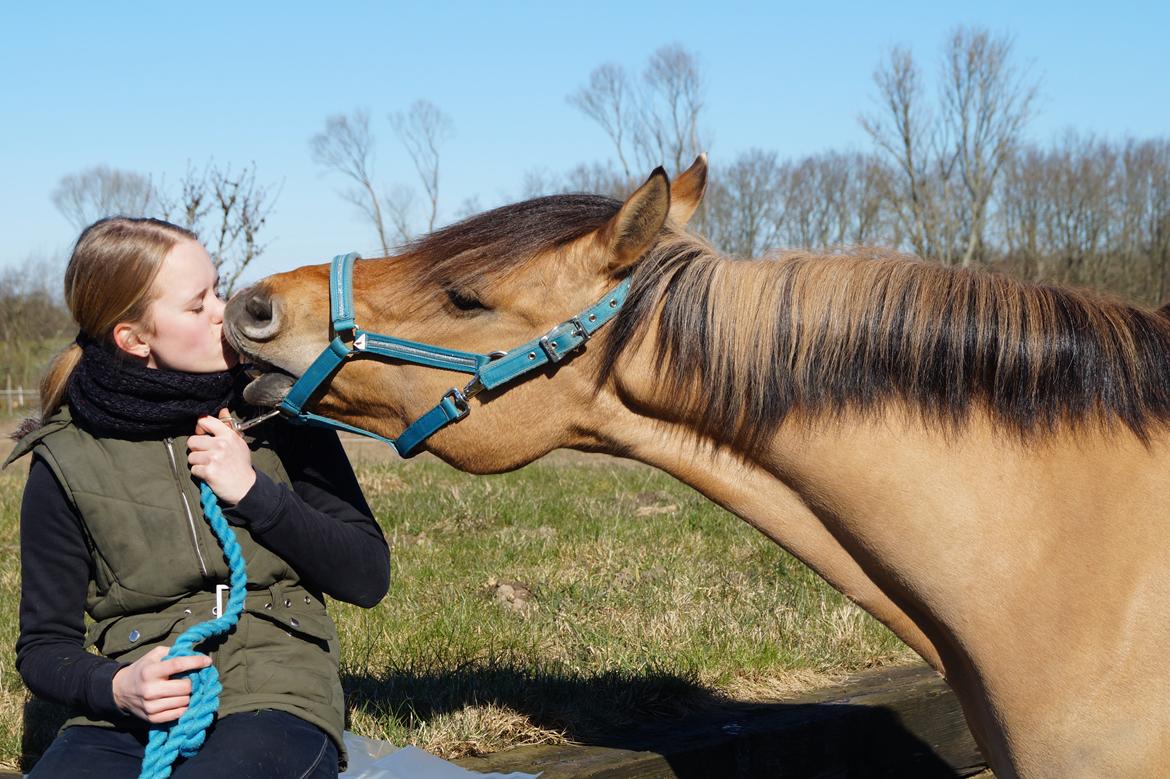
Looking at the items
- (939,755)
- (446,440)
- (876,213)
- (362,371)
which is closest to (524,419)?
(446,440)

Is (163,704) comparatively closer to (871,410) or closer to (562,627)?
(871,410)

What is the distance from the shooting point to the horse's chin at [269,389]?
8.07 ft

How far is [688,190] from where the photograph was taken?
254cm

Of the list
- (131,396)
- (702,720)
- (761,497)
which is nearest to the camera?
(131,396)

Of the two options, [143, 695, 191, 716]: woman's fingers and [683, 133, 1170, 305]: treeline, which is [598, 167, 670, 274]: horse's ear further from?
[683, 133, 1170, 305]: treeline

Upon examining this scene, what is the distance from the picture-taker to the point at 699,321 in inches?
91.0

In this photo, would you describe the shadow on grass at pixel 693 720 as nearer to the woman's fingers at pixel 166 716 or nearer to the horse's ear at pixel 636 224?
the woman's fingers at pixel 166 716

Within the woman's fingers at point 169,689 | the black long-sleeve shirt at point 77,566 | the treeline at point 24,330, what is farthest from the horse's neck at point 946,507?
the treeline at point 24,330

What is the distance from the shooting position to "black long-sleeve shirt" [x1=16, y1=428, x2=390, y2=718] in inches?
88.2

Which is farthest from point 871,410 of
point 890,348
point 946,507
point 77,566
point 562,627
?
point 562,627

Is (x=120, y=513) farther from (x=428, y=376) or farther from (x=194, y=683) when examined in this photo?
(x=428, y=376)

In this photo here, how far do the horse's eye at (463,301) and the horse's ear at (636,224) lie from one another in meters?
0.32

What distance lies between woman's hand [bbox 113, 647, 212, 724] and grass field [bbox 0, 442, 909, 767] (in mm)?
1077

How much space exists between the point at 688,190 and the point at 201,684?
5.17 ft
